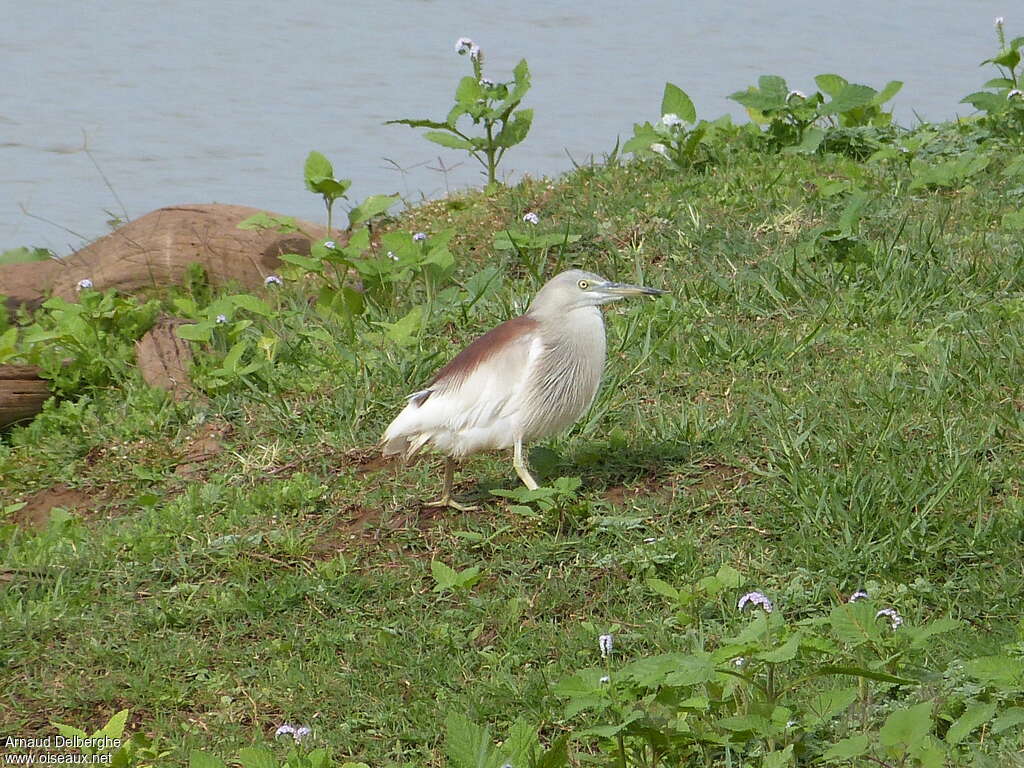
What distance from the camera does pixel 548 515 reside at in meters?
5.00

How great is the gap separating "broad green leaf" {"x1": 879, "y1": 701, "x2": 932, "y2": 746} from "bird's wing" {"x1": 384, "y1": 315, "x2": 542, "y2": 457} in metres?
2.00

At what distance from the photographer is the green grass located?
14.4 ft

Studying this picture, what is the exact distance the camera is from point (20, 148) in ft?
33.2

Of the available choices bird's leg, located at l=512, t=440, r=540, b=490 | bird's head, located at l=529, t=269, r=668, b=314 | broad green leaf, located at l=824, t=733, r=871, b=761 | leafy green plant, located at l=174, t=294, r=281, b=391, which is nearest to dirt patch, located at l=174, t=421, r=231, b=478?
leafy green plant, located at l=174, t=294, r=281, b=391

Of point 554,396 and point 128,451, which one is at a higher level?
point 554,396

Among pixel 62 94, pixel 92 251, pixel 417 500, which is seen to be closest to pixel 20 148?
pixel 62 94

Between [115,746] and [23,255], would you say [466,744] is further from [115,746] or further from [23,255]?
[23,255]

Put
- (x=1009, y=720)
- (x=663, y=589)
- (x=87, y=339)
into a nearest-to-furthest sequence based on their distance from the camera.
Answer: (x=1009, y=720) < (x=663, y=589) < (x=87, y=339)

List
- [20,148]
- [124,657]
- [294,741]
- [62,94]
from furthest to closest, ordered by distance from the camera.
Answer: [62,94], [20,148], [124,657], [294,741]

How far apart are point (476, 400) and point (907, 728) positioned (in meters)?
2.08

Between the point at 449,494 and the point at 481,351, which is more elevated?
the point at 481,351

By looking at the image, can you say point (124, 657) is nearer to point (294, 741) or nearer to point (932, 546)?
point (294, 741)

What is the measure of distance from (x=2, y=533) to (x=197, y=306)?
2.10m

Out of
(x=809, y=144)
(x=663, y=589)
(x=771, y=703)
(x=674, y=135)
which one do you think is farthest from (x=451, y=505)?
(x=809, y=144)
